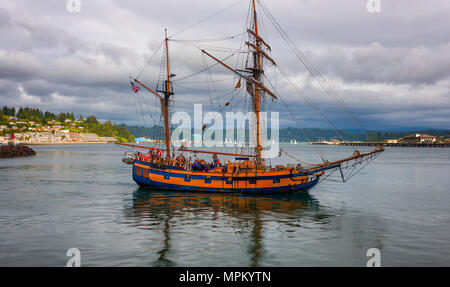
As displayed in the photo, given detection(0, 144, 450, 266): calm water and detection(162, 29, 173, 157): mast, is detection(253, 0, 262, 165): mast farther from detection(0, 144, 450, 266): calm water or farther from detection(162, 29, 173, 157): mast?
detection(162, 29, 173, 157): mast

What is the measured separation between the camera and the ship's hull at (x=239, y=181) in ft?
108

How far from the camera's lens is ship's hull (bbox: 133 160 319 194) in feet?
108

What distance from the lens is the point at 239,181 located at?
1307 inches

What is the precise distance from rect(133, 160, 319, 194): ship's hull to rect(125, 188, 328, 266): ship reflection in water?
2.41 ft

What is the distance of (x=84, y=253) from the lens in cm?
1602

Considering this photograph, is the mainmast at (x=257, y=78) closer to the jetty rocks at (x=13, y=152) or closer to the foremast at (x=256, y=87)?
the foremast at (x=256, y=87)

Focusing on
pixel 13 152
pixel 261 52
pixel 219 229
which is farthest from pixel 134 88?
pixel 13 152

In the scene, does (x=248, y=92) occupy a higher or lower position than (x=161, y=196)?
higher

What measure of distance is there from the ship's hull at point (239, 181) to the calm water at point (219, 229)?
3.47ft

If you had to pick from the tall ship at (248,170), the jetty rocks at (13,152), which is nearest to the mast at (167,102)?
the tall ship at (248,170)

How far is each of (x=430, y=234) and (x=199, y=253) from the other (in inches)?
582
